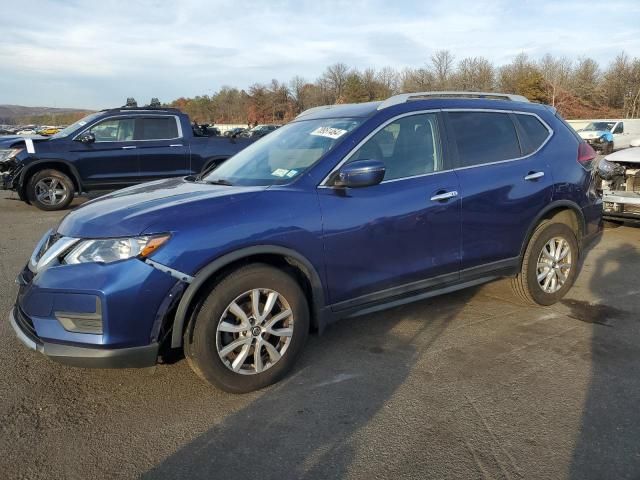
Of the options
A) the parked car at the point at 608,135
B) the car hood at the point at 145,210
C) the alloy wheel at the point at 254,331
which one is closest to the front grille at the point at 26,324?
the car hood at the point at 145,210

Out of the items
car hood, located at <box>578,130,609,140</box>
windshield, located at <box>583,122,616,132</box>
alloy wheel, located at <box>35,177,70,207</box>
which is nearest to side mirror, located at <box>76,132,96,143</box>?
alloy wheel, located at <box>35,177,70,207</box>

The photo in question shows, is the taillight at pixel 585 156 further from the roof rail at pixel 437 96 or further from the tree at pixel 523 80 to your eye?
the tree at pixel 523 80

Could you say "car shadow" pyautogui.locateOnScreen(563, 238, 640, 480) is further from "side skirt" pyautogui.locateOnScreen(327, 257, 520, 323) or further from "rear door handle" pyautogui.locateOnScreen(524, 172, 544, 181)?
"rear door handle" pyautogui.locateOnScreen(524, 172, 544, 181)

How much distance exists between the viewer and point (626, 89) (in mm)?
56500

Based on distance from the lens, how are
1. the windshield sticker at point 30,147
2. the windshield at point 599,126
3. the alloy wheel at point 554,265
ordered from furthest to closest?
1. the windshield at point 599,126
2. the windshield sticker at point 30,147
3. the alloy wheel at point 554,265

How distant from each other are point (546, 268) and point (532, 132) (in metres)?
1.21

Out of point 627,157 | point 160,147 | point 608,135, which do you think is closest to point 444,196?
point 627,157

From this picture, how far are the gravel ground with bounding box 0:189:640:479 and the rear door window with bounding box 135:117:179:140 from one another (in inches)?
262

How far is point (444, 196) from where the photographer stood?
3.83 metres

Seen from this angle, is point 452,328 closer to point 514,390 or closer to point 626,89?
point 514,390

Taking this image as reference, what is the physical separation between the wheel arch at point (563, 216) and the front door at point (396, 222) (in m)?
0.89

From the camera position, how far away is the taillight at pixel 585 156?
190 inches

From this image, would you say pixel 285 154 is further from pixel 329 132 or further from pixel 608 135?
pixel 608 135

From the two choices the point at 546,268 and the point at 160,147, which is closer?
the point at 546,268
